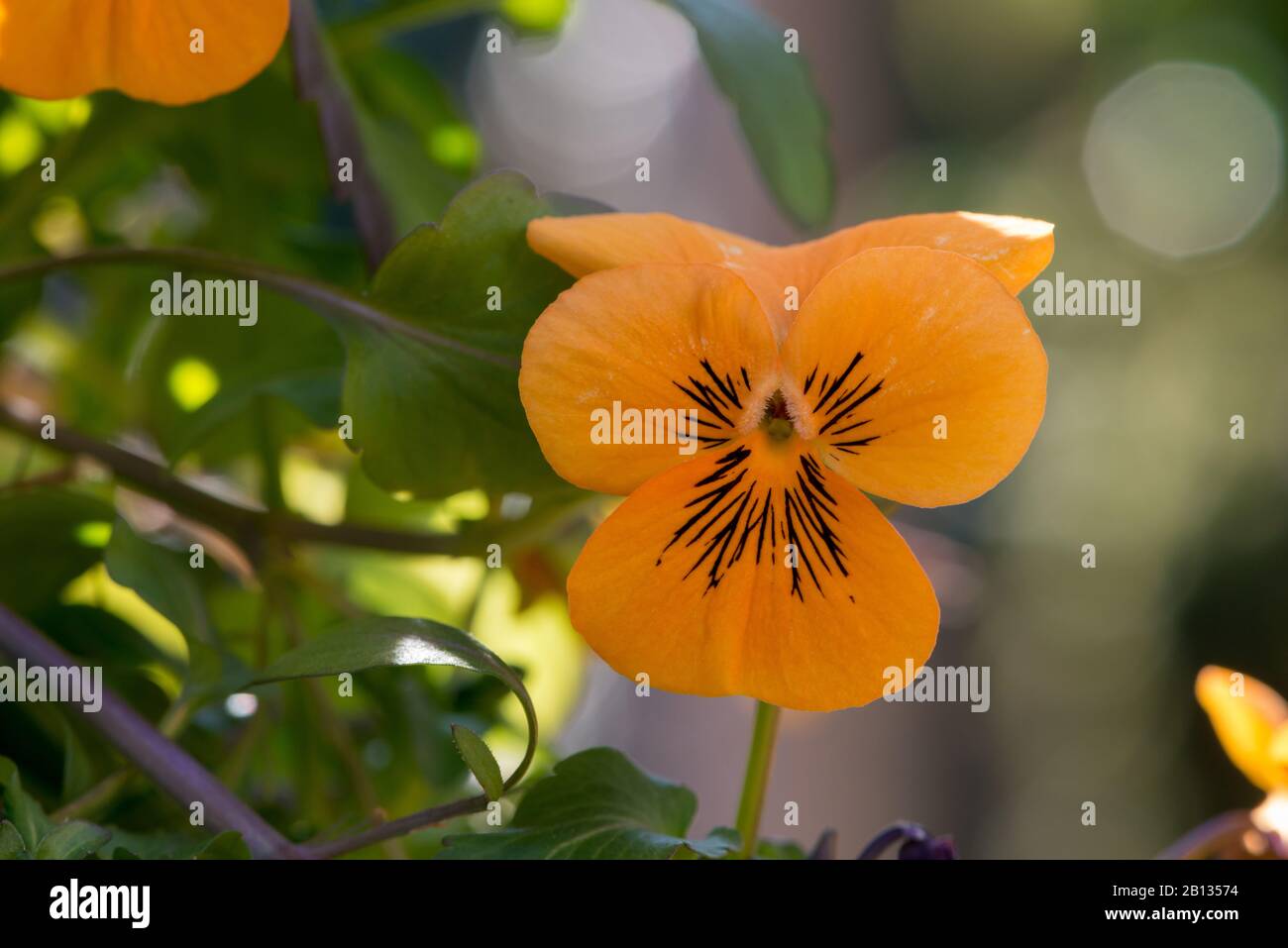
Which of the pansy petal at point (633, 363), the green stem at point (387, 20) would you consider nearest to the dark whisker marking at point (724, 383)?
the pansy petal at point (633, 363)

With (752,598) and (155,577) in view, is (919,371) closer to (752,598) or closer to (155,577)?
(752,598)

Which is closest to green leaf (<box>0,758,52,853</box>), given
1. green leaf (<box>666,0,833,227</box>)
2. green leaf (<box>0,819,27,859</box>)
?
green leaf (<box>0,819,27,859</box>)

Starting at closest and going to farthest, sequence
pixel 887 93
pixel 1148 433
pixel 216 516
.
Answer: pixel 216 516 → pixel 887 93 → pixel 1148 433

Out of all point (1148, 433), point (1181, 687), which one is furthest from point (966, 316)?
point (1181, 687)

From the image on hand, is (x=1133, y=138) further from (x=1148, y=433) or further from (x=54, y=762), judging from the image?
(x=54, y=762)

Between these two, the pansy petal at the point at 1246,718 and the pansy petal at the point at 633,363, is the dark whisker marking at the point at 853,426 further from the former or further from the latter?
the pansy petal at the point at 1246,718
